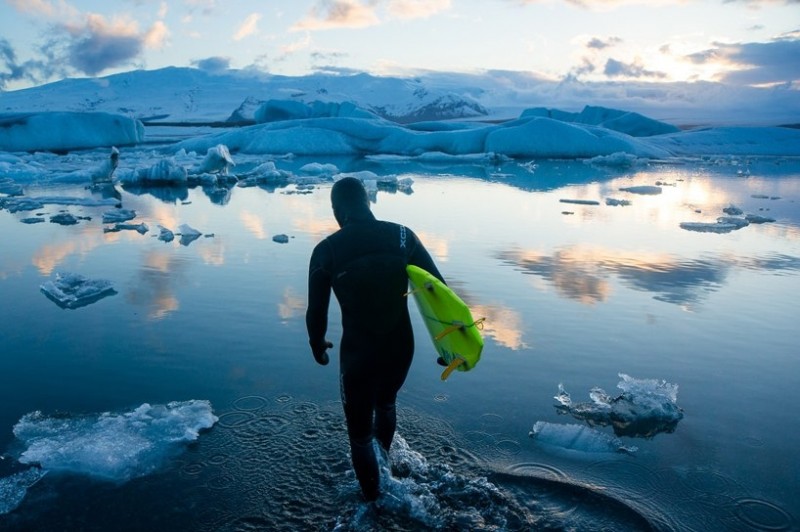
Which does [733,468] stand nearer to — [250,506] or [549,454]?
[549,454]

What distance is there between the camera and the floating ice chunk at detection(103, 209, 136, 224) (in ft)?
46.0

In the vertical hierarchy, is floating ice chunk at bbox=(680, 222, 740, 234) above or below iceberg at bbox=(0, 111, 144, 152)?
below

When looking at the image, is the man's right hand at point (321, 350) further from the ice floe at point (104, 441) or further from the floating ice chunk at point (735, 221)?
the floating ice chunk at point (735, 221)

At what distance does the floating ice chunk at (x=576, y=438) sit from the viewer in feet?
13.7

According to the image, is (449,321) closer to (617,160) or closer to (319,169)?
(319,169)

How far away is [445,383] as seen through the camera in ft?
17.0

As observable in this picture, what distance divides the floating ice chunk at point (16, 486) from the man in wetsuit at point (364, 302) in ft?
6.29

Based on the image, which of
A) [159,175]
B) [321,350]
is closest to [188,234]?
[321,350]

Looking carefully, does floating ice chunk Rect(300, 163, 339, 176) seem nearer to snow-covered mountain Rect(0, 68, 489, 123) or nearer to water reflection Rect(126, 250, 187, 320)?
water reflection Rect(126, 250, 187, 320)

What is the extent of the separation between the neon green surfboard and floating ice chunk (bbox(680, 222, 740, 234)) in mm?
12278

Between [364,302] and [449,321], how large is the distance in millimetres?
467

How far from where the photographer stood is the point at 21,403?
15.3ft

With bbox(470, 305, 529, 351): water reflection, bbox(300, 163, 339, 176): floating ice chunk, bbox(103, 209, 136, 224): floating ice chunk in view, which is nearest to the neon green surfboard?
bbox(470, 305, 529, 351): water reflection

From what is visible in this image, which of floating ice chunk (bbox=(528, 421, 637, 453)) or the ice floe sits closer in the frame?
the ice floe
